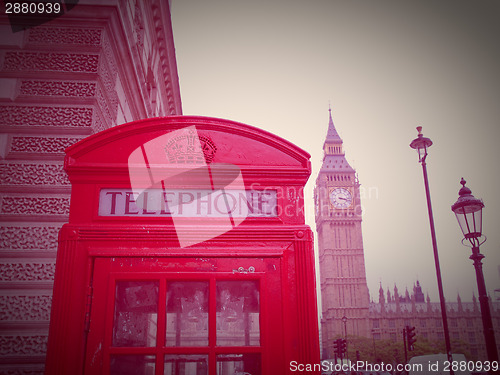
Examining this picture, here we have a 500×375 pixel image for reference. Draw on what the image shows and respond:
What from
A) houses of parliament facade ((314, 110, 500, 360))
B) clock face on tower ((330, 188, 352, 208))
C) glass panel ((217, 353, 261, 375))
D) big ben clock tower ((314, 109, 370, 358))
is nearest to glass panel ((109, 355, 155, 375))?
glass panel ((217, 353, 261, 375))

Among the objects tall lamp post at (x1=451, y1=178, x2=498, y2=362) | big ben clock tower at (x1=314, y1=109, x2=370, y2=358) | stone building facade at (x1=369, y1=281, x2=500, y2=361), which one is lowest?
stone building facade at (x1=369, y1=281, x2=500, y2=361)

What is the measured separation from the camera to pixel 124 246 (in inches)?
78.8

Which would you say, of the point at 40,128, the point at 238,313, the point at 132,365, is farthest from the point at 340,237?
the point at 132,365

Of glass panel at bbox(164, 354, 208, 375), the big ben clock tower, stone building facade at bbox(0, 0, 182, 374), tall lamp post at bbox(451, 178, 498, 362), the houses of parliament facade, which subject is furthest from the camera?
the big ben clock tower

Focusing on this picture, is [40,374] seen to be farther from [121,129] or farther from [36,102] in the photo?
[36,102]

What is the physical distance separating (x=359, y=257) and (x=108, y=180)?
233 ft

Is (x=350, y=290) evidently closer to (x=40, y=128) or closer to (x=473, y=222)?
(x=473, y=222)

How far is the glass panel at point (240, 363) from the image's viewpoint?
1860mm

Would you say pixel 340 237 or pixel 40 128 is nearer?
pixel 40 128

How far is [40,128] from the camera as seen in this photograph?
130 inches

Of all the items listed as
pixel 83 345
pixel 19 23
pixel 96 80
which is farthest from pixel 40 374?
pixel 19 23

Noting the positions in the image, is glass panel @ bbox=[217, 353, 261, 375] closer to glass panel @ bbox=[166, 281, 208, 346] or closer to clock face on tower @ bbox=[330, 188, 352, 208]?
glass panel @ bbox=[166, 281, 208, 346]

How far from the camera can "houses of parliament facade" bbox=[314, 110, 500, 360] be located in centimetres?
6562

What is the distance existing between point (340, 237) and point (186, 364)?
71006 mm
